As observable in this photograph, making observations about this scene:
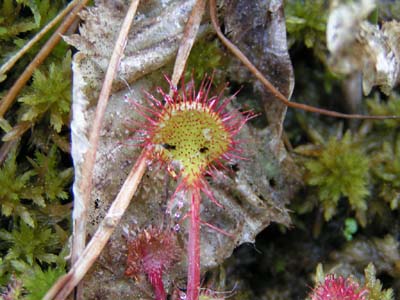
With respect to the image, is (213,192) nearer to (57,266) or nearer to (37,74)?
(57,266)

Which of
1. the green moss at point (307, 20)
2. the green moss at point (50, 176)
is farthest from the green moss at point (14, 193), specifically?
the green moss at point (307, 20)

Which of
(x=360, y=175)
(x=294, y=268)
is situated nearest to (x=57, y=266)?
(x=294, y=268)

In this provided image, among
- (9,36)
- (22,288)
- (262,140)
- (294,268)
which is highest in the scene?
(9,36)

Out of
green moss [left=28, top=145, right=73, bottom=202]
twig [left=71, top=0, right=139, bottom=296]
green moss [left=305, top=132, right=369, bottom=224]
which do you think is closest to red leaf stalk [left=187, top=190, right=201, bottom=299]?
twig [left=71, top=0, right=139, bottom=296]

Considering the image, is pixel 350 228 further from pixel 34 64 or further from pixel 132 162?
pixel 34 64

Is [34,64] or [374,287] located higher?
[34,64]

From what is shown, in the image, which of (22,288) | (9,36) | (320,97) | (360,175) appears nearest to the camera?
(22,288)

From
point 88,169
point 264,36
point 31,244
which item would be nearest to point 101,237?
point 88,169
